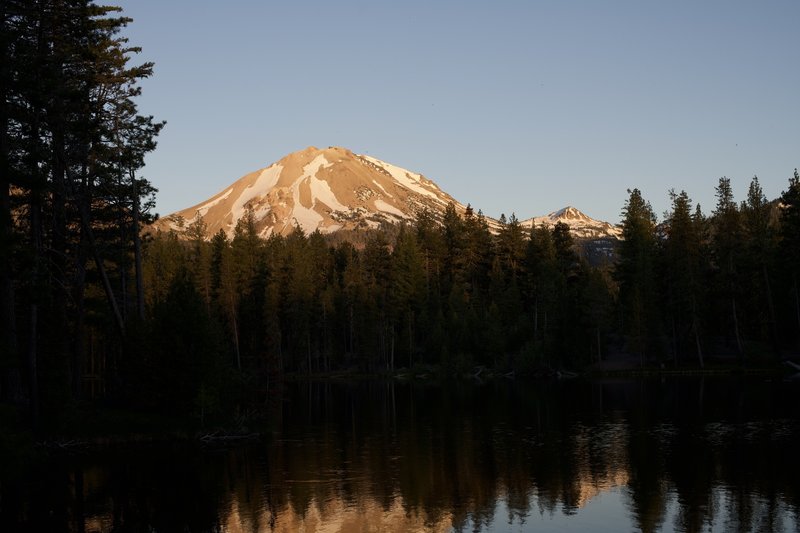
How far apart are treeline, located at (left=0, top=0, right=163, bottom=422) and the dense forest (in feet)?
0.42

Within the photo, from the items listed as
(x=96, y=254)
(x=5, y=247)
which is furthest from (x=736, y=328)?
(x=5, y=247)

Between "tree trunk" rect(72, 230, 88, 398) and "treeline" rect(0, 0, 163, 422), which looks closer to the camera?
"treeline" rect(0, 0, 163, 422)

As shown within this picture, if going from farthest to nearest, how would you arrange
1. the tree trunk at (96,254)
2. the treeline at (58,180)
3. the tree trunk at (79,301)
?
the tree trunk at (79,301)
the tree trunk at (96,254)
the treeline at (58,180)

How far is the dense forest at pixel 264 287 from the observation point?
3466 cm

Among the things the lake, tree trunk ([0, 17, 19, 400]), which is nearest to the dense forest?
tree trunk ([0, 17, 19, 400])

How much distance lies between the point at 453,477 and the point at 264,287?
281 ft

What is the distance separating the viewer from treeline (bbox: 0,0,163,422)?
2995 centimetres

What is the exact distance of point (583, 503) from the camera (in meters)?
25.0

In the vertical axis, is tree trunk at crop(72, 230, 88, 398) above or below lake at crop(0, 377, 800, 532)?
above

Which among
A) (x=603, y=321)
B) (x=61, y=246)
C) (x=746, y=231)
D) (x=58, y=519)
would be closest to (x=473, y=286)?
(x=603, y=321)

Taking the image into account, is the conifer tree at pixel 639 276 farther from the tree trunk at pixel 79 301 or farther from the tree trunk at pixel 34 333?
the tree trunk at pixel 34 333

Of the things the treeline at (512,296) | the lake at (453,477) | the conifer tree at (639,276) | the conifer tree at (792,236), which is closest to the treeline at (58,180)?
the lake at (453,477)

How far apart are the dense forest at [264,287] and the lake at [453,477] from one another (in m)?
5.30

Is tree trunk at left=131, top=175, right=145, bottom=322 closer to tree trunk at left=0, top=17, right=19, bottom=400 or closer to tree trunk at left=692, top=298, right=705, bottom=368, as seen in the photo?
tree trunk at left=0, top=17, right=19, bottom=400
